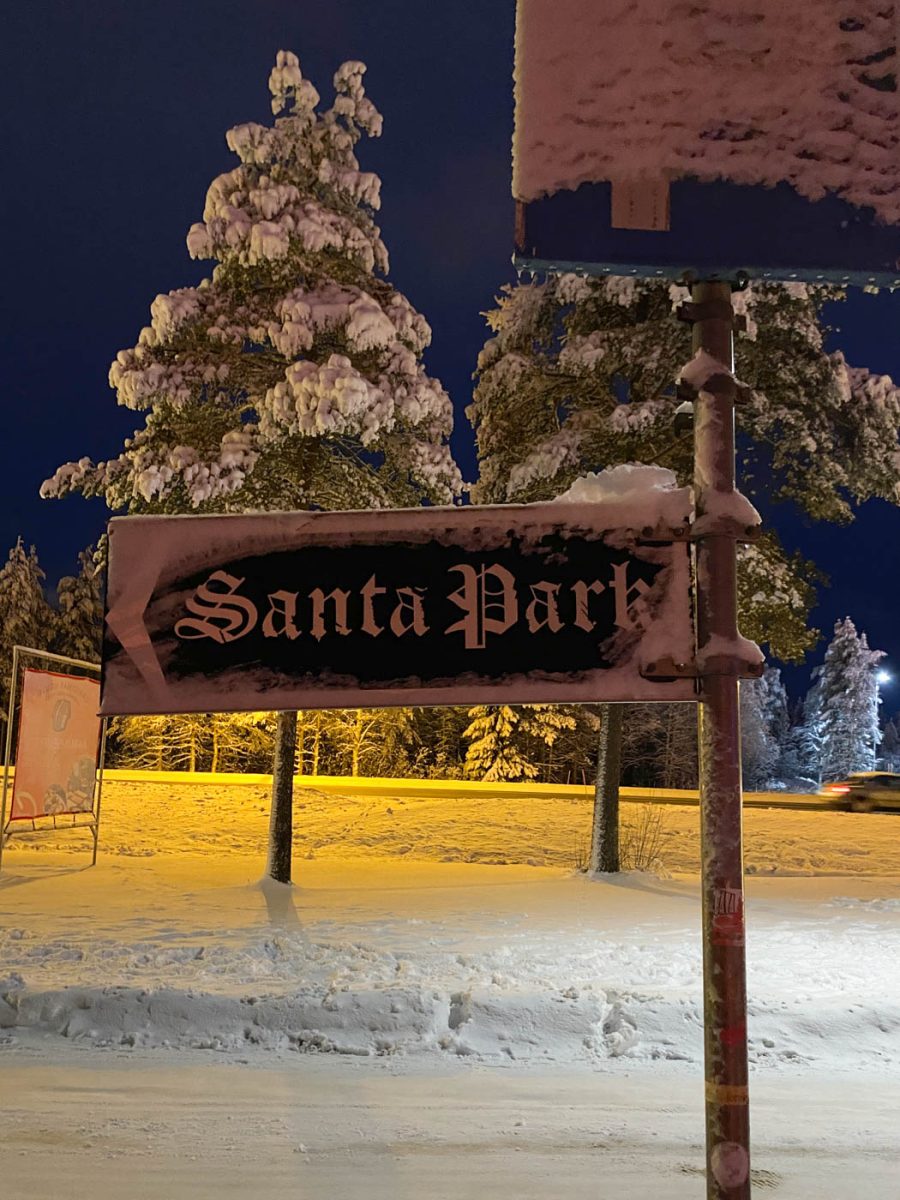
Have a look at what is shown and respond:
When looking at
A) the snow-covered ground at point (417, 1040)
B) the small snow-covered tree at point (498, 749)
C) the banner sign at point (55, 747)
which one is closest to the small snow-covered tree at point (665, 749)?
the small snow-covered tree at point (498, 749)

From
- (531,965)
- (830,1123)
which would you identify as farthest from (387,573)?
(531,965)

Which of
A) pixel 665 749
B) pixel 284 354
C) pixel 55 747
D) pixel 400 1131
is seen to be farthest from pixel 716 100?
pixel 665 749

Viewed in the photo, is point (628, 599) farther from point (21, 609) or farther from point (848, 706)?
point (848, 706)

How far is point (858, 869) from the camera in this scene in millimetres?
18750

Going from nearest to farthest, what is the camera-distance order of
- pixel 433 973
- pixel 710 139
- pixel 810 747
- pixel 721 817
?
1. pixel 721 817
2. pixel 710 139
3. pixel 433 973
4. pixel 810 747

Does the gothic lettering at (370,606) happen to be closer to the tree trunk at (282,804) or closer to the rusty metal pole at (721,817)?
the rusty metal pole at (721,817)

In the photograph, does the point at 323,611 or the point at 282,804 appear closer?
the point at 323,611

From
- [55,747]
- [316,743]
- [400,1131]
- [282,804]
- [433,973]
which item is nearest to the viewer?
[400,1131]

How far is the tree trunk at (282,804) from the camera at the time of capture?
14086mm

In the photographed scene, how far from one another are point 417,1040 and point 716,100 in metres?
5.86

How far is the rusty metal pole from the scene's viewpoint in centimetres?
294

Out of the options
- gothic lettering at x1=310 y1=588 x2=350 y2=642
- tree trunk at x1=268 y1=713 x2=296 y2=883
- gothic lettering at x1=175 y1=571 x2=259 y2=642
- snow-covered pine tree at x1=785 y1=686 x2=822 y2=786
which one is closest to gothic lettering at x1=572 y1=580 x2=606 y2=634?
gothic lettering at x1=310 y1=588 x2=350 y2=642

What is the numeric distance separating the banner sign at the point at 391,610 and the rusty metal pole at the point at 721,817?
9 centimetres

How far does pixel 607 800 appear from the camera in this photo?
15586mm
